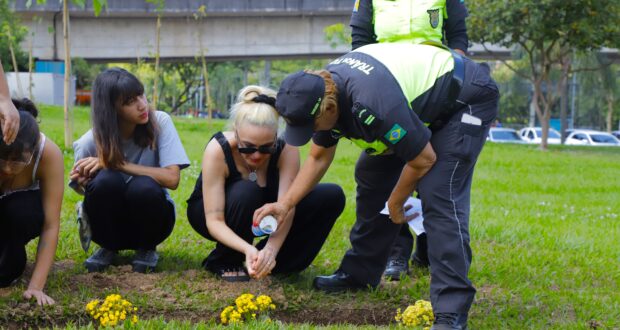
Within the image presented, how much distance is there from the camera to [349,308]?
4.07m

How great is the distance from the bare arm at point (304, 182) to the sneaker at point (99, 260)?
3.71 feet

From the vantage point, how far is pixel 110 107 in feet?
13.8

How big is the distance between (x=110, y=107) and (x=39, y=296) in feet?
3.49

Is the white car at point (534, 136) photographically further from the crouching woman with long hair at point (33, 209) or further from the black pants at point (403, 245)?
the crouching woman with long hair at point (33, 209)

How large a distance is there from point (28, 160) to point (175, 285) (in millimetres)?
1031

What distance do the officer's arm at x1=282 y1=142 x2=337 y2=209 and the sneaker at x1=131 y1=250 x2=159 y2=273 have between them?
1.04m

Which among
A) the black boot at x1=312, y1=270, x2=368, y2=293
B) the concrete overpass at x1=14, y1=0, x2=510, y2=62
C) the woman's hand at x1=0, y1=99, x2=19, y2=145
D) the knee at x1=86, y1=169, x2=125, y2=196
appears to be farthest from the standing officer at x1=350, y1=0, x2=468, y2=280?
the concrete overpass at x1=14, y1=0, x2=510, y2=62

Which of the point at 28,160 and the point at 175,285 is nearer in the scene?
the point at 28,160

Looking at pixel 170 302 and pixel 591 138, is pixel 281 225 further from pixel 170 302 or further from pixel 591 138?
pixel 591 138

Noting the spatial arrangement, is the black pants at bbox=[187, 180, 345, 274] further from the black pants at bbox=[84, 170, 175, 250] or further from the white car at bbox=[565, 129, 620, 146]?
the white car at bbox=[565, 129, 620, 146]

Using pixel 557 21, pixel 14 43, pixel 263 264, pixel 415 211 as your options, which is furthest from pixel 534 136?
pixel 263 264

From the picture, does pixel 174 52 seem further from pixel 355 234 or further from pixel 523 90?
pixel 523 90

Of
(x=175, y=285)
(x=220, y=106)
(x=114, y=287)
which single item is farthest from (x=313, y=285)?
(x=220, y=106)

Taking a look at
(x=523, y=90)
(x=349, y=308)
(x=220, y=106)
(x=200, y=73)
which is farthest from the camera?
(x=220, y=106)
